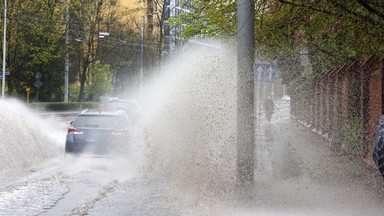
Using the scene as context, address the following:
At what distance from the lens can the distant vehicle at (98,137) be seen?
49.1 feet

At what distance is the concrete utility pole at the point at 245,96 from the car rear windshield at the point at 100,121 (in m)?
6.08

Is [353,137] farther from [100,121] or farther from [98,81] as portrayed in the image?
[98,81]

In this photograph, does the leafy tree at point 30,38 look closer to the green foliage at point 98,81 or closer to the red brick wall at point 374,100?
the green foliage at point 98,81

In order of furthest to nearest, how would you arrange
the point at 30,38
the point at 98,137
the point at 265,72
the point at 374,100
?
the point at 30,38
the point at 265,72
the point at 98,137
the point at 374,100

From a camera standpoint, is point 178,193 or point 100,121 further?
point 100,121

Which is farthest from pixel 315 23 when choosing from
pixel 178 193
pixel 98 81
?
pixel 98 81

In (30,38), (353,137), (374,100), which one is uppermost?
(30,38)

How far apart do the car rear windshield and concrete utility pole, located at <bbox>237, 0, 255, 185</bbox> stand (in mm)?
6080

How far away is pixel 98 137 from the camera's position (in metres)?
15.0

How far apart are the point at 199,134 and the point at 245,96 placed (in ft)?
9.15

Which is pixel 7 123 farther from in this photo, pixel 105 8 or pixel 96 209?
pixel 105 8

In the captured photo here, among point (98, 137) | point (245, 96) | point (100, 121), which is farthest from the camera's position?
point (100, 121)

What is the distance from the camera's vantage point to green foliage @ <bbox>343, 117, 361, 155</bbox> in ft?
48.0

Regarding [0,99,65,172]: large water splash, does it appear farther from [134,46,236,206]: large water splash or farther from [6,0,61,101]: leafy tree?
[6,0,61,101]: leafy tree
